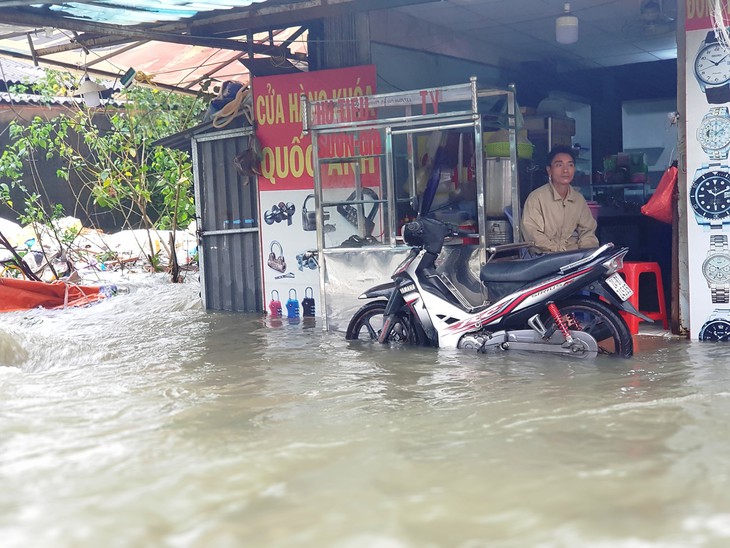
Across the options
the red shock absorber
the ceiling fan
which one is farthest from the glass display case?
the ceiling fan

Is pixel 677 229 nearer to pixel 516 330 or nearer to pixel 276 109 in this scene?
pixel 516 330

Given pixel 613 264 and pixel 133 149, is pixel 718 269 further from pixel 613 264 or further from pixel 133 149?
pixel 133 149

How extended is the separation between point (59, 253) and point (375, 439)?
392 inches

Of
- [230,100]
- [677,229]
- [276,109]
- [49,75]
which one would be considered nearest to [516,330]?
[677,229]

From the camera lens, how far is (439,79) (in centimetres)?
949

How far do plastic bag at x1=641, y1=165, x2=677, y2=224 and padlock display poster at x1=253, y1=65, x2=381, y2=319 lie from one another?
320 centimetres

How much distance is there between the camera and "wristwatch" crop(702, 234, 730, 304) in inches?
254

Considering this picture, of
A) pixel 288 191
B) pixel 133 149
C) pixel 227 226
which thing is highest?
pixel 133 149

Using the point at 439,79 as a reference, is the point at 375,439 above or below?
below

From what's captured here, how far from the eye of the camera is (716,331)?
6500mm

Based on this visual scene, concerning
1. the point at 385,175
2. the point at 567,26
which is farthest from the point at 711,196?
the point at 567,26

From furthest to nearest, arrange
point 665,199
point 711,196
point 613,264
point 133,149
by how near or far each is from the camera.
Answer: point 133,149, point 665,199, point 711,196, point 613,264

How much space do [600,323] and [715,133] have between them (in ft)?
5.86

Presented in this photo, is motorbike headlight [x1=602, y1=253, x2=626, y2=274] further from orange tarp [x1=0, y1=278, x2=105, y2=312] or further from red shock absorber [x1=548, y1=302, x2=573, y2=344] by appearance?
orange tarp [x1=0, y1=278, x2=105, y2=312]
